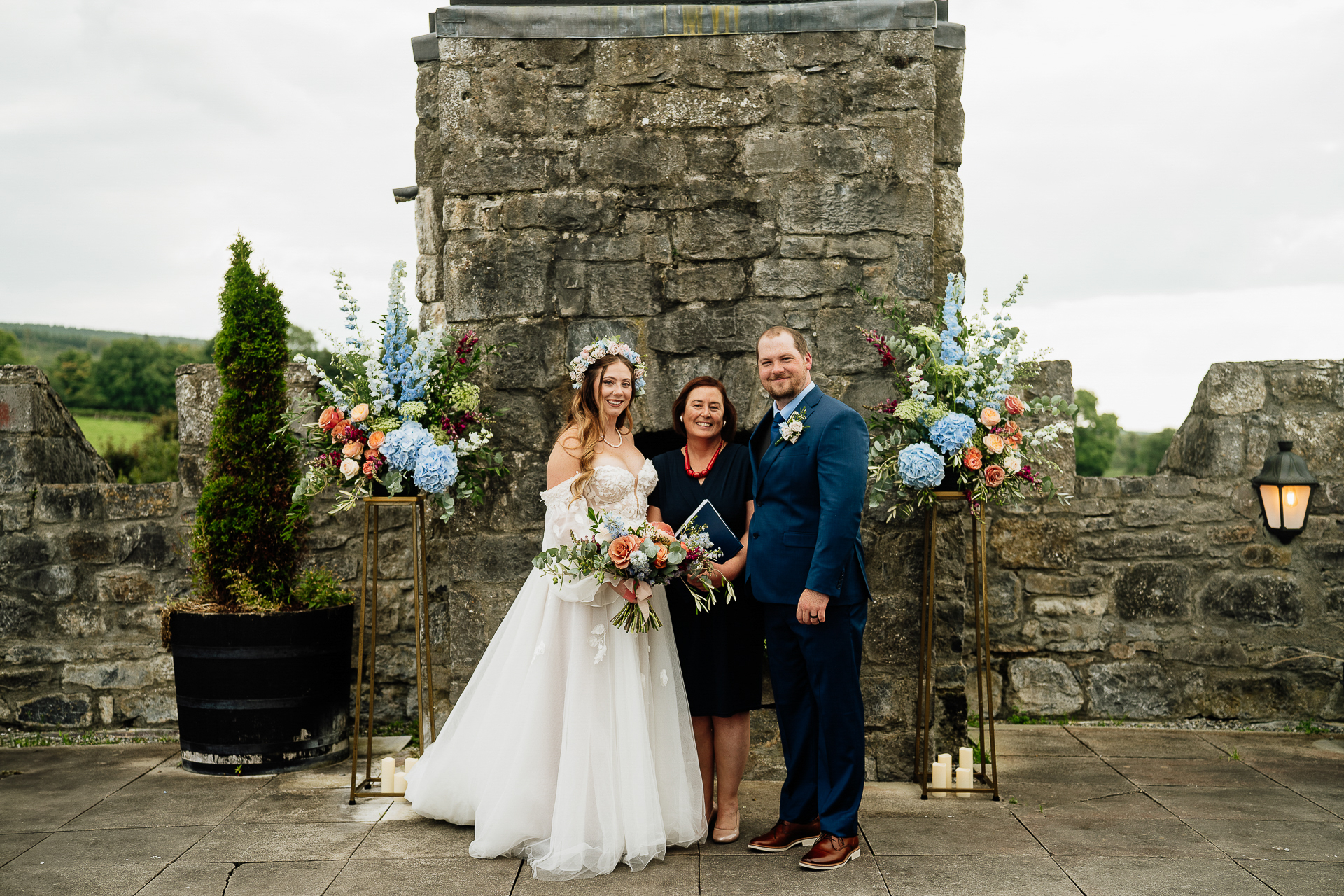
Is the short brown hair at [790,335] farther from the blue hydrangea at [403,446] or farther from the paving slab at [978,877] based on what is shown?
the paving slab at [978,877]

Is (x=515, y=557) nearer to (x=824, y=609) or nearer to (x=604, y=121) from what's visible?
(x=824, y=609)

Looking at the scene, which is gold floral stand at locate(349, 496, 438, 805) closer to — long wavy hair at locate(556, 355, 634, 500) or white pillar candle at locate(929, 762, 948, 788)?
long wavy hair at locate(556, 355, 634, 500)

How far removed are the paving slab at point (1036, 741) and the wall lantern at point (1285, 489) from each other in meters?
1.55

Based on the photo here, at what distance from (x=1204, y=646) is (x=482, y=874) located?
399cm

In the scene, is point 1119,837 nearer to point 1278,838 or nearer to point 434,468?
point 1278,838

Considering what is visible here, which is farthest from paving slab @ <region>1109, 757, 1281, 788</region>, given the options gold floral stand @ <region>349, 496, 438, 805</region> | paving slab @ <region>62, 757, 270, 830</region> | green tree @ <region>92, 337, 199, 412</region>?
green tree @ <region>92, 337, 199, 412</region>

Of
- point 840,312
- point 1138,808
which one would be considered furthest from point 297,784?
point 1138,808

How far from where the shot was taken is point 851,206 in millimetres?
4328

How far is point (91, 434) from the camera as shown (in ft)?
54.1

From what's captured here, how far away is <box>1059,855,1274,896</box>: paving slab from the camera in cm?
306

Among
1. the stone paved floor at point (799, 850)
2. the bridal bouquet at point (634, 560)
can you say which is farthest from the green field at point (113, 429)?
the bridal bouquet at point (634, 560)

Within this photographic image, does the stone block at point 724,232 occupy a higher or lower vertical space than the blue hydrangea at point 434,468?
higher

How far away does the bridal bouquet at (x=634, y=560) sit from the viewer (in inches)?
128

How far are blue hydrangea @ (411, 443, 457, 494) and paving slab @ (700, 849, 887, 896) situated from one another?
173cm
